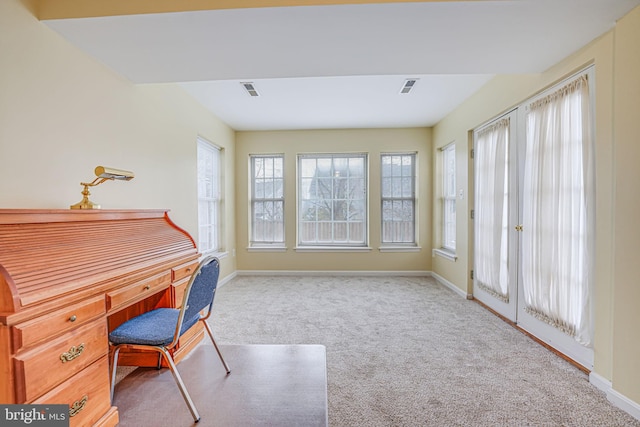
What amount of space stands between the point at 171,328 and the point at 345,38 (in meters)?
2.14

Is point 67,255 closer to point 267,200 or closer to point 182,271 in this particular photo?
point 182,271

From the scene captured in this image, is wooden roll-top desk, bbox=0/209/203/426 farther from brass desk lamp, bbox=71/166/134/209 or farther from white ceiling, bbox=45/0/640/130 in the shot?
white ceiling, bbox=45/0/640/130

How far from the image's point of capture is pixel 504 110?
2.98 m

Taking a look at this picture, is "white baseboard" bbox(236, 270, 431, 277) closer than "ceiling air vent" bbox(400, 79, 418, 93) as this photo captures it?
No

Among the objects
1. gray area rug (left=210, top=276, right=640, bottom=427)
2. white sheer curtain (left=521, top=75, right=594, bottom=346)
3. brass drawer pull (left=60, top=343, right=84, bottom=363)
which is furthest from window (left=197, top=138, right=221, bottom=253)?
white sheer curtain (left=521, top=75, right=594, bottom=346)

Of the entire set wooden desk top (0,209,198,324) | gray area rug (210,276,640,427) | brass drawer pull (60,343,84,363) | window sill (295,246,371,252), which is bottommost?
gray area rug (210,276,640,427)

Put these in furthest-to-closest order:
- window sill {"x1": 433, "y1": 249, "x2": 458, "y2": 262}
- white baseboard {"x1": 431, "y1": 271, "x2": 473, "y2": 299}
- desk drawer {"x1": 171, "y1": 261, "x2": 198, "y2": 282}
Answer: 1. window sill {"x1": 433, "y1": 249, "x2": 458, "y2": 262}
2. white baseboard {"x1": 431, "y1": 271, "x2": 473, "y2": 299}
3. desk drawer {"x1": 171, "y1": 261, "x2": 198, "y2": 282}

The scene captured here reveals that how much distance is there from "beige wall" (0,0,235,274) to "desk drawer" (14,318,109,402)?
2.78 feet

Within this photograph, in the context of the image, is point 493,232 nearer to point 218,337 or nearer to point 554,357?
point 554,357

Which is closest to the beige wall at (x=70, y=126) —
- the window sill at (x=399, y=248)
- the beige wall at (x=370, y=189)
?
the beige wall at (x=370, y=189)

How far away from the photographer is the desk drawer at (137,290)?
1521 millimetres

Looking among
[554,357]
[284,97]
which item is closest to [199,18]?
[284,97]

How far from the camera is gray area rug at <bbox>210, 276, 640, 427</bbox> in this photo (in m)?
1.69

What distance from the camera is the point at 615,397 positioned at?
1755 mm
